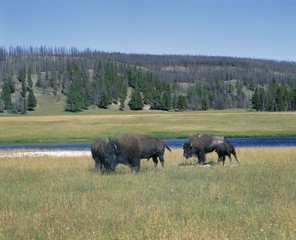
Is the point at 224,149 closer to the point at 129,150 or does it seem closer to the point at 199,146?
the point at 199,146

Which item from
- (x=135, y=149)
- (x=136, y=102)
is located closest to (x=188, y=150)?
(x=135, y=149)

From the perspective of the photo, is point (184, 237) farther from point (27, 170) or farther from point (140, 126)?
point (140, 126)

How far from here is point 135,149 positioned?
70.4 feet

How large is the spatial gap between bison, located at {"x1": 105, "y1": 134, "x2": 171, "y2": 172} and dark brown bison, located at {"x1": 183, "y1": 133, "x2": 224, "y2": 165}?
2.44 m

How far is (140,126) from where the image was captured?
76.1 meters

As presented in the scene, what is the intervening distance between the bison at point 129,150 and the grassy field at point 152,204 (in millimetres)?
810

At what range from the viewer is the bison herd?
2076 centimetres

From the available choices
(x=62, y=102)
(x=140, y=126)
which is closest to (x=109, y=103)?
(x=62, y=102)

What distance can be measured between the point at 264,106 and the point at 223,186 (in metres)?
144

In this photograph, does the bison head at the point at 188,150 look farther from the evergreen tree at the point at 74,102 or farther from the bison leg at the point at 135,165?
the evergreen tree at the point at 74,102

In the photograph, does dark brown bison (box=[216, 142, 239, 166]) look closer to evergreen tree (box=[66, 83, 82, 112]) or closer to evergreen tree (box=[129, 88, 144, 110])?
evergreen tree (box=[66, 83, 82, 112])

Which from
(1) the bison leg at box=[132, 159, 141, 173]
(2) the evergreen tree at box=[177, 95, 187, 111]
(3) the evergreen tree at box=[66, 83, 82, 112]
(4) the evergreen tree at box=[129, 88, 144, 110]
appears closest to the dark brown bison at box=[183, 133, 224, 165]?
(1) the bison leg at box=[132, 159, 141, 173]

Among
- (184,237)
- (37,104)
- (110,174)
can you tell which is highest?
(184,237)

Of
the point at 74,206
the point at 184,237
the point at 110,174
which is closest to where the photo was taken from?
the point at 184,237
